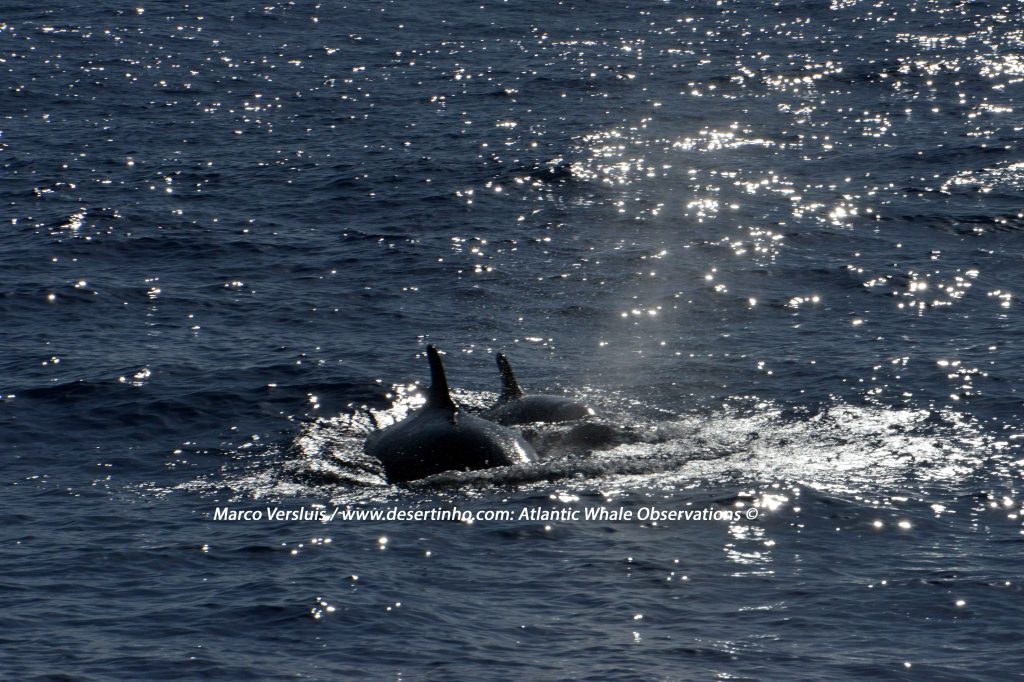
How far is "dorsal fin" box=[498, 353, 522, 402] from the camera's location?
26016mm

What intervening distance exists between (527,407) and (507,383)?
90 cm

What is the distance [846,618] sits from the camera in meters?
17.9

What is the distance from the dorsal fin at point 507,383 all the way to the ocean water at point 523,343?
1.40m

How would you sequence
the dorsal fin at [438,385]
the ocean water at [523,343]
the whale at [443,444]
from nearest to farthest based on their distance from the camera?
the ocean water at [523,343] → the whale at [443,444] → the dorsal fin at [438,385]

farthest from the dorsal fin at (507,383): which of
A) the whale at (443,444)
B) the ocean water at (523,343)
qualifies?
the whale at (443,444)

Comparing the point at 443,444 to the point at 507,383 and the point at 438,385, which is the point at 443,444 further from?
the point at 507,383

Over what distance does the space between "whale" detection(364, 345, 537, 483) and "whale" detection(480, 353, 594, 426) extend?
4.36ft

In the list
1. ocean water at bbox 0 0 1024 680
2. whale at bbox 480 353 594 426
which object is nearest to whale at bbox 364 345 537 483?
ocean water at bbox 0 0 1024 680

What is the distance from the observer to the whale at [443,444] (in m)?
23.0

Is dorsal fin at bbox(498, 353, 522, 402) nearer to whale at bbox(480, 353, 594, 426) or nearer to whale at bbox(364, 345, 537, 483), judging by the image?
whale at bbox(480, 353, 594, 426)

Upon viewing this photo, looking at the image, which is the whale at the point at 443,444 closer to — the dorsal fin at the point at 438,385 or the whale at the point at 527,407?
the dorsal fin at the point at 438,385

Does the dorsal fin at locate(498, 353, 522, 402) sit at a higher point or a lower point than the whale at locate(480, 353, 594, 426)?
higher

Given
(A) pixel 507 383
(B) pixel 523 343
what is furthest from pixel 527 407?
(B) pixel 523 343

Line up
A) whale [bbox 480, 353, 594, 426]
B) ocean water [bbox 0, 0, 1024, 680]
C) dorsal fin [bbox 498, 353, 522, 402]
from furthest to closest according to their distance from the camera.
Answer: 1. dorsal fin [bbox 498, 353, 522, 402]
2. whale [bbox 480, 353, 594, 426]
3. ocean water [bbox 0, 0, 1024, 680]
